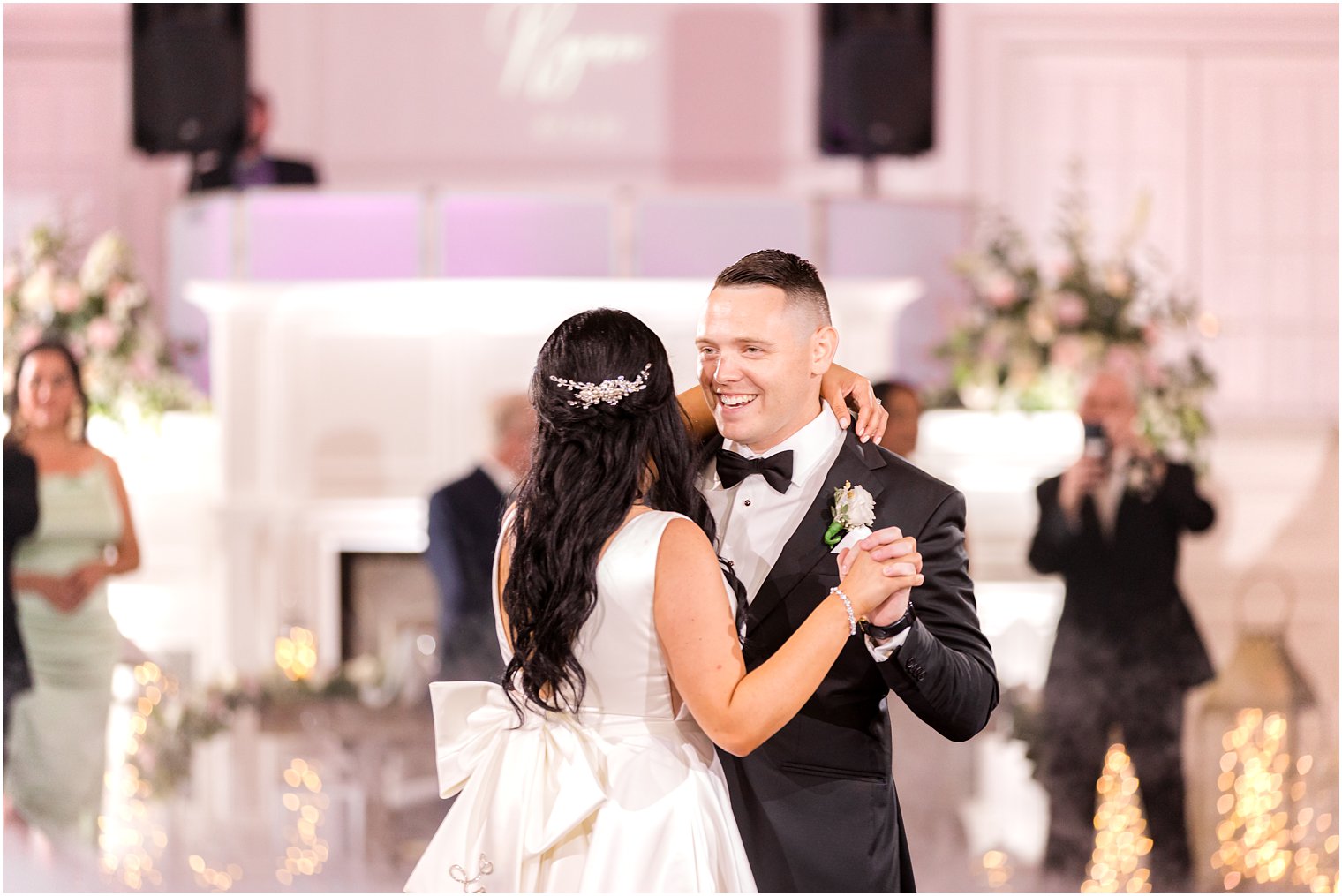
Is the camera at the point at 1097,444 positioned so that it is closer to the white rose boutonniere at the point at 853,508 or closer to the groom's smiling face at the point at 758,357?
the groom's smiling face at the point at 758,357

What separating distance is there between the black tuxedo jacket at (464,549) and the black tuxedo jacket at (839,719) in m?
2.62

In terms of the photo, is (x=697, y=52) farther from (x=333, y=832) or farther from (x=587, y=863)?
(x=587, y=863)

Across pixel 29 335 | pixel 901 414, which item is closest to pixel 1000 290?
pixel 901 414

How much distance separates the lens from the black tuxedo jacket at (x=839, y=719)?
176 centimetres

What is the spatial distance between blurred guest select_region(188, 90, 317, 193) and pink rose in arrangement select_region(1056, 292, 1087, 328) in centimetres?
312

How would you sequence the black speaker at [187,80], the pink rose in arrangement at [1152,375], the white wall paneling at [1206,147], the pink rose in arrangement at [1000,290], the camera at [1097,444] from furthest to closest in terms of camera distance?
the white wall paneling at [1206,147]
the black speaker at [187,80]
the pink rose in arrangement at [1000,290]
the pink rose in arrangement at [1152,375]
the camera at [1097,444]


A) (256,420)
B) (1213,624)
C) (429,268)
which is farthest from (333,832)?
(1213,624)

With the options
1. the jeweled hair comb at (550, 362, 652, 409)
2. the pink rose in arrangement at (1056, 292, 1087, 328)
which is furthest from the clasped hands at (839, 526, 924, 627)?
the pink rose in arrangement at (1056, 292, 1087, 328)

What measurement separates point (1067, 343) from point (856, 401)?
10.1 ft

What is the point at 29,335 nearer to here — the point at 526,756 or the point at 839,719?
the point at 526,756

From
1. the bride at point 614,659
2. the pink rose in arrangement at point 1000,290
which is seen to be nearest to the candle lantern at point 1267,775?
the pink rose in arrangement at point 1000,290

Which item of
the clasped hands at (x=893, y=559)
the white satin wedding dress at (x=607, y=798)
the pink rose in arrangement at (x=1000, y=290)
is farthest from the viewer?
the pink rose in arrangement at (x=1000, y=290)

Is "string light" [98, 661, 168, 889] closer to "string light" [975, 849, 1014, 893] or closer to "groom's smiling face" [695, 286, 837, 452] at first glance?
"string light" [975, 849, 1014, 893]

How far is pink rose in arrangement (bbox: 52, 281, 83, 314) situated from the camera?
496 centimetres
